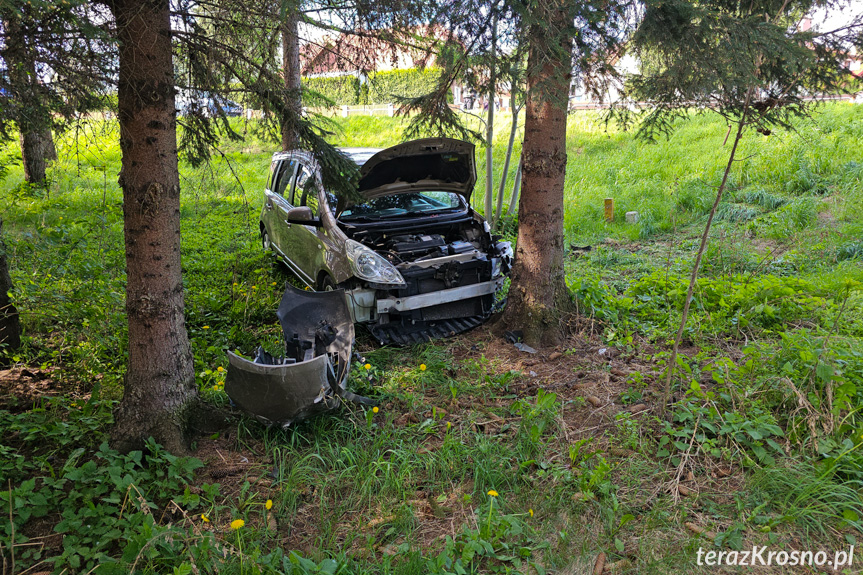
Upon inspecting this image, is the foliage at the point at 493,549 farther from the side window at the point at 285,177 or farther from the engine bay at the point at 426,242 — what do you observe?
the side window at the point at 285,177

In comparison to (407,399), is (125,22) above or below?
above

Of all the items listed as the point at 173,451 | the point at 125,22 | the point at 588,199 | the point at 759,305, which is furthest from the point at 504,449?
the point at 588,199

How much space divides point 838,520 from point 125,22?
519 cm

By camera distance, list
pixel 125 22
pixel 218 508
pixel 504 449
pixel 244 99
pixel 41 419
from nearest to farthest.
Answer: pixel 218 508 < pixel 125 22 < pixel 504 449 < pixel 41 419 < pixel 244 99

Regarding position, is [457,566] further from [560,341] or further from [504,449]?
[560,341]

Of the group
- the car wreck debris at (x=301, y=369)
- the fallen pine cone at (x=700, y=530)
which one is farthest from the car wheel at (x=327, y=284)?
the fallen pine cone at (x=700, y=530)

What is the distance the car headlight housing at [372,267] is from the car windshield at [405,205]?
821 mm

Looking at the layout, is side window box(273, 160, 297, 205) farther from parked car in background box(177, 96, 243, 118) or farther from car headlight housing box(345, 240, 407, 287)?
parked car in background box(177, 96, 243, 118)

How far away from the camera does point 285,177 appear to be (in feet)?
24.7

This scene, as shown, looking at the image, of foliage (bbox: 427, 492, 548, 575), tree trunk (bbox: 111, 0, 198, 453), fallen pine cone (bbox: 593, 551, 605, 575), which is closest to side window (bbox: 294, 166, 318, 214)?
tree trunk (bbox: 111, 0, 198, 453)

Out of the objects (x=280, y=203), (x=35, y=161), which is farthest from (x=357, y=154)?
(x=35, y=161)

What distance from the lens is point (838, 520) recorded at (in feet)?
10.0

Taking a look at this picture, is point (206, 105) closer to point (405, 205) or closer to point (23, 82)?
point (23, 82)

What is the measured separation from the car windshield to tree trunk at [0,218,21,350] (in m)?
3.16
